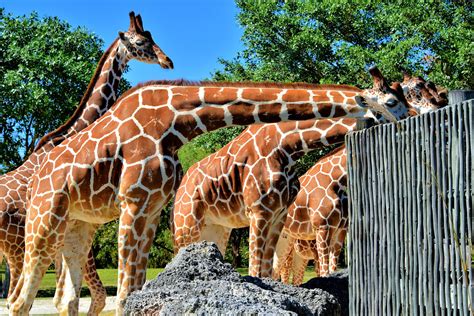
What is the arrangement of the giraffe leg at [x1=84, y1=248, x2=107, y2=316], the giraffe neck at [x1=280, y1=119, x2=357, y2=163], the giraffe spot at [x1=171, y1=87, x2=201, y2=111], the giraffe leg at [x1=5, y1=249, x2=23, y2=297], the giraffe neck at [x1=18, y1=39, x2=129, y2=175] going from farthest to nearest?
→ 1. the giraffe leg at [x1=5, y1=249, x2=23, y2=297]
2. the giraffe neck at [x1=18, y1=39, x2=129, y2=175]
3. the giraffe leg at [x1=84, y1=248, x2=107, y2=316]
4. the giraffe neck at [x1=280, y1=119, x2=357, y2=163]
5. the giraffe spot at [x1=171, y1=87, x2=201, y2=111]

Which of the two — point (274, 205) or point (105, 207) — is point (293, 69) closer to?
point (274, 205)

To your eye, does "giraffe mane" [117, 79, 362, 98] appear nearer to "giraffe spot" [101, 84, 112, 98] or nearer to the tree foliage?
"giraffe spot" [101, 84, 112, 98]

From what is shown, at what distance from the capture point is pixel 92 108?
9.36 m

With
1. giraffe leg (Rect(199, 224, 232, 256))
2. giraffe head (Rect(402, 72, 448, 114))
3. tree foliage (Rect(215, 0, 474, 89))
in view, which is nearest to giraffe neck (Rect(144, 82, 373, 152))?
giraffe head (Rect(402, 72, 448, 114))

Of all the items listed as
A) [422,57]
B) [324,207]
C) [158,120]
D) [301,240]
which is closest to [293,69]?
[422,57]

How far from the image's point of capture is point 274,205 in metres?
8.54

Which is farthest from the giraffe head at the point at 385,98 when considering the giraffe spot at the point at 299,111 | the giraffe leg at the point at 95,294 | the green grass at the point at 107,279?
the green grass at the point at 107,279

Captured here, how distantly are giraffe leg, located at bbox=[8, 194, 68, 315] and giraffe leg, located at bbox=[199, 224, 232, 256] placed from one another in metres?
2.82

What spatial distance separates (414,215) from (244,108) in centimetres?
286

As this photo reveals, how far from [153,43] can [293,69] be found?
28.4 ft

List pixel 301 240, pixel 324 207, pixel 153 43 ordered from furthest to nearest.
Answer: pixel 301 240
pixel 324 207
pixel 153 43

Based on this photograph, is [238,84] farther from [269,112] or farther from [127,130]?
[127,130]

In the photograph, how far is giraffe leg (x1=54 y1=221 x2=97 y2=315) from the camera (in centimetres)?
810

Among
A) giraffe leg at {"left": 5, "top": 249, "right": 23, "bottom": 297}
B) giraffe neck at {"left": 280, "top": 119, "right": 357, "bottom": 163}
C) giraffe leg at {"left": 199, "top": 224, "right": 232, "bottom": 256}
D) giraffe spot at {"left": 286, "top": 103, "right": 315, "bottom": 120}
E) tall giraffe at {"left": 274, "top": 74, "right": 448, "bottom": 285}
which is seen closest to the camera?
giraffe spot at {"left": 286, "top": 103, "right": 315, "bottom": 120}
